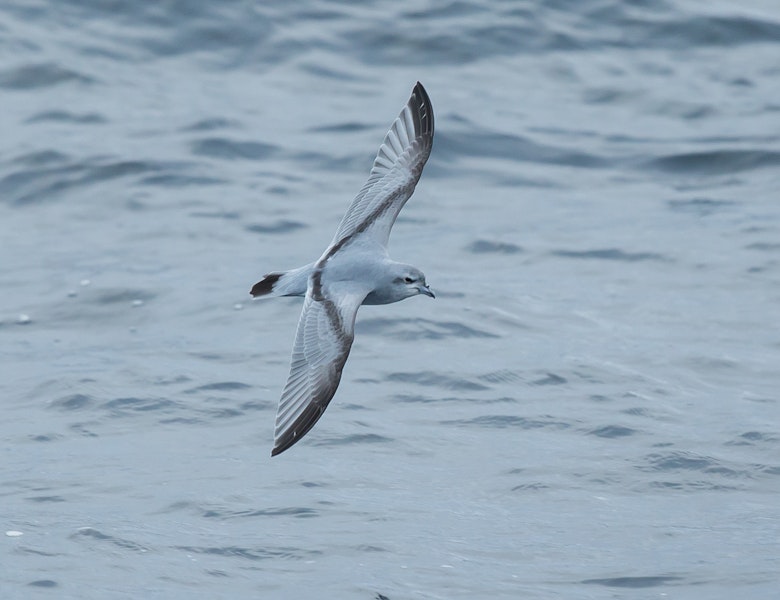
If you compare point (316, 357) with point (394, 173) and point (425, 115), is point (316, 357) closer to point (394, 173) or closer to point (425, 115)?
point (394, 173)

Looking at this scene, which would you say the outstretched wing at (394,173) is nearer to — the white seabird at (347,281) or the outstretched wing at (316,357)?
the white seabird at (347,281)

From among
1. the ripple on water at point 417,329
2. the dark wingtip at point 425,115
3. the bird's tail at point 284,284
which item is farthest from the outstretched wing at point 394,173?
the ripple on water at point 417,329

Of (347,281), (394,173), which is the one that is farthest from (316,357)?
(394,173)

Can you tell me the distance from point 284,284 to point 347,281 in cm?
38

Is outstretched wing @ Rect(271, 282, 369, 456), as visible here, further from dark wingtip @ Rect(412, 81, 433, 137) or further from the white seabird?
dark wingtip @ Rect(412, 81, 433, 137)

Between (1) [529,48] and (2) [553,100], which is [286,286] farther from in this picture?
(1) [529,48]

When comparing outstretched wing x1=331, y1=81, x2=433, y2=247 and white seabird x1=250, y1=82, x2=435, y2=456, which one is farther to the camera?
outstretched wing x1=331, y1=81, x2=433, y2=247

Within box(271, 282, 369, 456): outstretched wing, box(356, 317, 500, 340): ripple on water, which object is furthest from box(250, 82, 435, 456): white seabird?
box(356, 317, 500, 340): ripple on water

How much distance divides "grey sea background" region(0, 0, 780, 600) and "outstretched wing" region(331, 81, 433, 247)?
1400 mm

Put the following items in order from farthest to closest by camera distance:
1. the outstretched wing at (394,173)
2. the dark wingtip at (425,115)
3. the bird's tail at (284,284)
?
the dark wingtip at (425,115), the outstretched wing at (394,173), the bird's tail at (284,284)

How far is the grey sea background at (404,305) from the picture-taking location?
25.0 ft

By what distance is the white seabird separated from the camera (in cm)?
750

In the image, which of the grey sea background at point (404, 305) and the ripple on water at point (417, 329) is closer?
the grey sea background at point (404, 305)

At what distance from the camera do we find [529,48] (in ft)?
57.8
